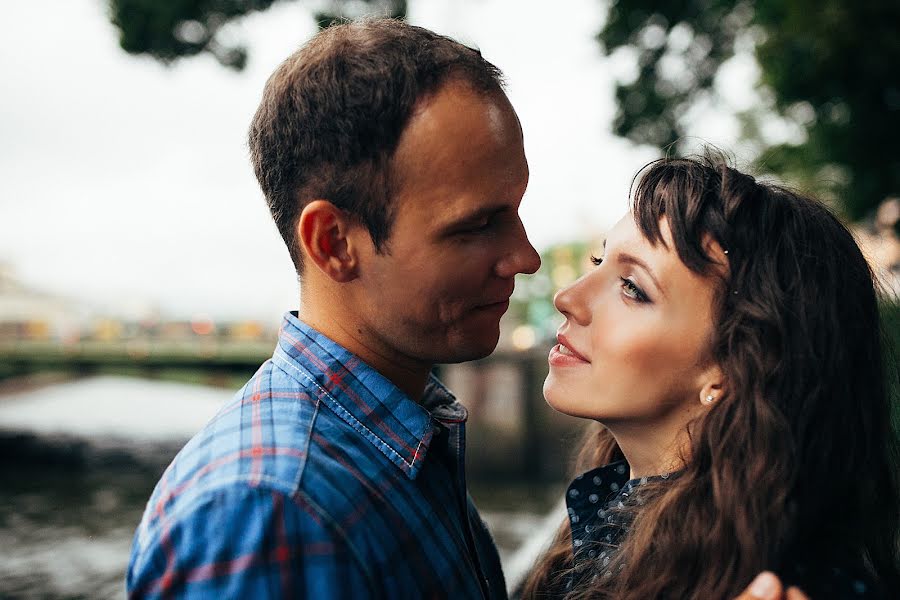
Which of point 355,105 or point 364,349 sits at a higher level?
point 355,105

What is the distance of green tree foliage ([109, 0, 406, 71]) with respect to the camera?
10.1m

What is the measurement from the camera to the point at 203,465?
1.48 m

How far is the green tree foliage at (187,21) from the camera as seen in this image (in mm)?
10117

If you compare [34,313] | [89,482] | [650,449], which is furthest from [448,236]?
[34,313]

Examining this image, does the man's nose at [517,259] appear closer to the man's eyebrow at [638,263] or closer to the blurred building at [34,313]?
the man's eyebrow at [638,263]

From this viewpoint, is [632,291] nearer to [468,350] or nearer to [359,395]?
[468,350]

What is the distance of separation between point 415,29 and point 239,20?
9.66 metres

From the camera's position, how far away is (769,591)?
167cm

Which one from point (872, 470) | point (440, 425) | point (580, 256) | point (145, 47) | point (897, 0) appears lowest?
point (872, 470)

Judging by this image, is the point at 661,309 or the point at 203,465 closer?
the point at 203,465

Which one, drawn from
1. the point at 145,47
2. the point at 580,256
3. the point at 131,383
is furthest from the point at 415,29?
the point at 580,256

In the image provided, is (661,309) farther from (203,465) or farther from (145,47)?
(145,47)

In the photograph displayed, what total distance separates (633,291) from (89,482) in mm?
20964

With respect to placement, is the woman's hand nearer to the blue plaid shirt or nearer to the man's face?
the blue plaid shirt
